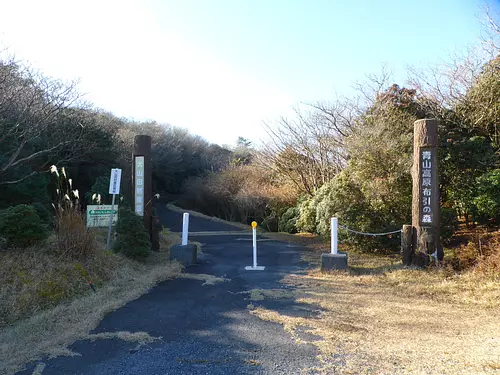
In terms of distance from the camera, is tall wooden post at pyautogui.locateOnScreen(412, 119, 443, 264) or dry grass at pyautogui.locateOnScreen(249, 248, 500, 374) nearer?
dry grass at pyautogui.locateOnScreen(249, 248, 500, 374)

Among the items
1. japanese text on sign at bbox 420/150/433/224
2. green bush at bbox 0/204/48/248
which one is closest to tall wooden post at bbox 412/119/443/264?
japanese text on sign at bbox 420/150/433/224

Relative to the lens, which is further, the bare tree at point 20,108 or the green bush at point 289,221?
the green bush at point 289,221

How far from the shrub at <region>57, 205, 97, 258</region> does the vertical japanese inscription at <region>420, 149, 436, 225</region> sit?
6815 mm

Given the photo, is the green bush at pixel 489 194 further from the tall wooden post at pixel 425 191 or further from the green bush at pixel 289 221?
the green bush at pixel 289 221

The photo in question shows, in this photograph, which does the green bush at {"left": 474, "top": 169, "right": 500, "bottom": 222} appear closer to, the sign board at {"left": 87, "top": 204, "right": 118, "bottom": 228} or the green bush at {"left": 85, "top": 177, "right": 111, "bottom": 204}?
the sign board at {"left": 87, "top": 204, "right": 118, "bottom": 228}

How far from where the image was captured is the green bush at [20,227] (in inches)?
263

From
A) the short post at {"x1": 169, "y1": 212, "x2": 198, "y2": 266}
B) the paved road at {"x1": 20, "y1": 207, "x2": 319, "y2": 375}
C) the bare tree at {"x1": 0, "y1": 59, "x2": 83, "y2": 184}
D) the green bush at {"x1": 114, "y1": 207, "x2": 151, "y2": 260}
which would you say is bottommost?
the paved road at {"x1": 20, "y1": 207, "x2": 319, "y2": 375}

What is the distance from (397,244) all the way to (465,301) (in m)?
4.58

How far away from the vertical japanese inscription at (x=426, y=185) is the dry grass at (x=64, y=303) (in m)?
5.45

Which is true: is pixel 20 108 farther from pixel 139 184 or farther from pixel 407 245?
pixel 407 245

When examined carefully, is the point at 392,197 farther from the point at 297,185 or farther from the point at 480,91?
the point at 297,185

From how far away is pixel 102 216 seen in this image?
35.0 feet

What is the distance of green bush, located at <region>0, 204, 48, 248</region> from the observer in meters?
6.69

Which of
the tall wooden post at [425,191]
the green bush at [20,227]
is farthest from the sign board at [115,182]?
the tall wooden post at [425,191]
